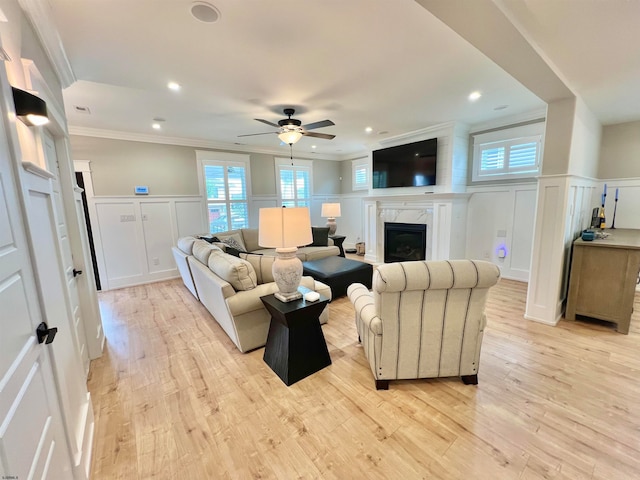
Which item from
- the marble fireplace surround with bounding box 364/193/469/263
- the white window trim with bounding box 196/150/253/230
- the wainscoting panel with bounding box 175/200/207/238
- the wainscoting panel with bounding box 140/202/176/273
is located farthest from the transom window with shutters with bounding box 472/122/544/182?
the wainscoting panel with bounding box 140/202/176/273

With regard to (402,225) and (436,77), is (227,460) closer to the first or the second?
(436,77)

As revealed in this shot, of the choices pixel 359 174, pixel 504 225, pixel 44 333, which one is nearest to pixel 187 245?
pixel 44 333

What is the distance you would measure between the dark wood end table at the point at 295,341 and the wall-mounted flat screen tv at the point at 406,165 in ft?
12.1

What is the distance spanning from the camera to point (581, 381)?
2029 millimetres

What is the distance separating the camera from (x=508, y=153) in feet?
13.9

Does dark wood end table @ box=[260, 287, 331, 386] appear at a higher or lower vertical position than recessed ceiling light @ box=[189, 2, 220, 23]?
lower

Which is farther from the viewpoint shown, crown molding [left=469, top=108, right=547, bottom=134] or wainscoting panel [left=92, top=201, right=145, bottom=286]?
wainscoting panel [left=92, top=201, right=145, bottom=286]

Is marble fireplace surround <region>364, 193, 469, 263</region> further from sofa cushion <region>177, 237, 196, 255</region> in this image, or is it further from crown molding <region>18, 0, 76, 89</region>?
crown molding <region>18, 0, 76, 89</region>

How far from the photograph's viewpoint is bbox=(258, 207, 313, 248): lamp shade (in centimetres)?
207

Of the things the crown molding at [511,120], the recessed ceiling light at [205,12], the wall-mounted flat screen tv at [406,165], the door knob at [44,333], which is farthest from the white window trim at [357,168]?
the door knob at [44,333]

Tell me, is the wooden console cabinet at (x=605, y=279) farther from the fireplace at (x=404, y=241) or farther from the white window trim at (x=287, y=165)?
the white window trim at (x=287, y=165)

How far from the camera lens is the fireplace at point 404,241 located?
17.1 feet

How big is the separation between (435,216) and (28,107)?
4992mm

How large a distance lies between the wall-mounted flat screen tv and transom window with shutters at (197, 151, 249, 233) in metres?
2.94
